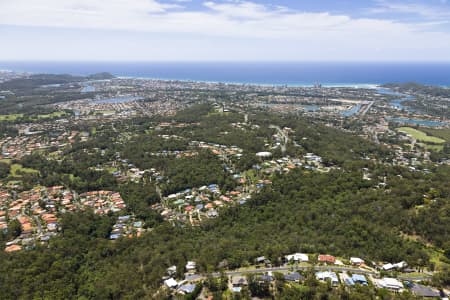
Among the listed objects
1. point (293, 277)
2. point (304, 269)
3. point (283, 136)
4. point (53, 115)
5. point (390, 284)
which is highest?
point (53, 115)

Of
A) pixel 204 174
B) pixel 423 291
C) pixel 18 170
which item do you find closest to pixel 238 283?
pixel 423 291

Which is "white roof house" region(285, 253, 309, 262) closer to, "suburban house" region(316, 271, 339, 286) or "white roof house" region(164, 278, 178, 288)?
"suburban house" region(316, 271, 339, 286)

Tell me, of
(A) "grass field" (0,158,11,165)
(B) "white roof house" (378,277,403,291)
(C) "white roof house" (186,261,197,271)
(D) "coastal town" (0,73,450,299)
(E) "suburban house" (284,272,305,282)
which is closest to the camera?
(B) "white roof house" (378,277,403,291)

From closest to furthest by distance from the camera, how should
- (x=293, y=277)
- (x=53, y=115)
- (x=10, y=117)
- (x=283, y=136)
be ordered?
(x=293, y=277) → (x=283, y=136) → (x=10, y=117) → (x=53, y=115)

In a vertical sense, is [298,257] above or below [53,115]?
below

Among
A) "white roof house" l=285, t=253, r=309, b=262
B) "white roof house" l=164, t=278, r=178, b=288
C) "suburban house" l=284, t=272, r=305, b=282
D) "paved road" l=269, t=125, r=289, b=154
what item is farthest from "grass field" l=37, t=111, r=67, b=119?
"suburban house" l=284, t=272, r=305, b=282

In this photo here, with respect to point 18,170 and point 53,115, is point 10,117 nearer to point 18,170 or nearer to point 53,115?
point 53,115

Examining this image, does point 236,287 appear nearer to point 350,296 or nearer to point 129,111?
point 350,296

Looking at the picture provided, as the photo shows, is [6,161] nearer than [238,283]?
No
